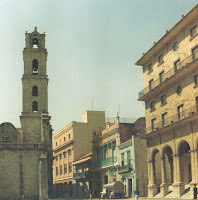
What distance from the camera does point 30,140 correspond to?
178 ft

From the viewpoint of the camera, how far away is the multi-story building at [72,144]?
2835 inches

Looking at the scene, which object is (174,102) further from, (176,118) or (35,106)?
(35,106)

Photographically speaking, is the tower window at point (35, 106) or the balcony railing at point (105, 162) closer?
the balcony railing at point (105, 162)

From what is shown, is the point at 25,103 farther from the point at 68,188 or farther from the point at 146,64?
the point at 68,188

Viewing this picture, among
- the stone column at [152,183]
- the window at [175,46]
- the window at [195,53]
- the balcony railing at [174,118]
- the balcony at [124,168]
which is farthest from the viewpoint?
the balcony at [124,168]

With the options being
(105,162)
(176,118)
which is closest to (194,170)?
(176,118)

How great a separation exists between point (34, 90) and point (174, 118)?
2662 cm

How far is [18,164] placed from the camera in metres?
50.8

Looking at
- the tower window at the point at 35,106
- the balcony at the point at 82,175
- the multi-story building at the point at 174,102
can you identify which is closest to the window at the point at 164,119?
the multi-story building at the point at 174,102

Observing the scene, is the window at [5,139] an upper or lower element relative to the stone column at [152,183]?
upper

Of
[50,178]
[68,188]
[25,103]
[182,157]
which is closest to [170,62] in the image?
[182,157]

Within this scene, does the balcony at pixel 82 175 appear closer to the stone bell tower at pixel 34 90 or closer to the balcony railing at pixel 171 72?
the stone bell tower at pixel 34 90

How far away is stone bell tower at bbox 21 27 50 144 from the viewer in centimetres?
5434

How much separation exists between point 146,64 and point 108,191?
17.4 m
